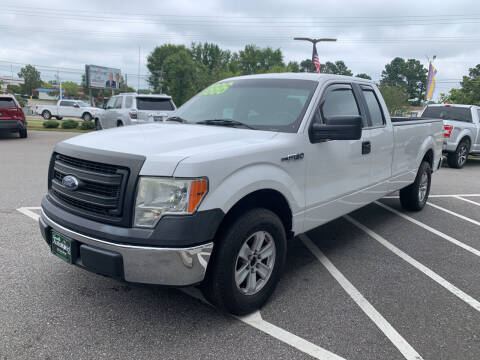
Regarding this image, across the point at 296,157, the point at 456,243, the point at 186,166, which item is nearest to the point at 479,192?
the point at 456,243

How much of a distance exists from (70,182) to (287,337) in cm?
190

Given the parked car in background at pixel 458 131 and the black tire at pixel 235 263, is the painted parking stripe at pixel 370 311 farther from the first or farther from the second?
the parked car in background at pixel 458 131

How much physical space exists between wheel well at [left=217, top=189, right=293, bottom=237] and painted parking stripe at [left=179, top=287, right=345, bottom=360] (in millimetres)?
766

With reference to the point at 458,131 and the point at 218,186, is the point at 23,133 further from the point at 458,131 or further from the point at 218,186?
the point at 218,186

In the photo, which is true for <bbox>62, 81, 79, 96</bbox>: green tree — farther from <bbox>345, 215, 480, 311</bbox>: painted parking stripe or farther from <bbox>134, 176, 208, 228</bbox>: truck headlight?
<bbox>134, 176, 208, 228</bbox>: truck headlight

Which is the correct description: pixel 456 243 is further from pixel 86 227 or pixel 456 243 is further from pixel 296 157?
pixel 86 227

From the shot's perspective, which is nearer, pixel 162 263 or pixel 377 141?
pixel 162 263

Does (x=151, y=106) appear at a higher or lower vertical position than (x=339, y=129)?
higher

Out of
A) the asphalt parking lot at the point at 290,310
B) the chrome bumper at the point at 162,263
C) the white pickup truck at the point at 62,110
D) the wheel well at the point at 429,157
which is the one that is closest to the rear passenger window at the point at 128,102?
the asphalt parking lot at the point at 290,310

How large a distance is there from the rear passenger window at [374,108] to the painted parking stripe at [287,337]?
2760 millimetres

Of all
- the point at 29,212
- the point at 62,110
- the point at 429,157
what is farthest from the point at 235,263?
the point at 62,110

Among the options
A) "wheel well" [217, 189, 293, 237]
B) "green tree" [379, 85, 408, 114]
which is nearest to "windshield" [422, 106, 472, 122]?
"wheel well" [217, 189, 293, 237]

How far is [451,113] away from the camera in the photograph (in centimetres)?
1279

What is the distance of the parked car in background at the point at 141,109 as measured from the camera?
13.5 meters
